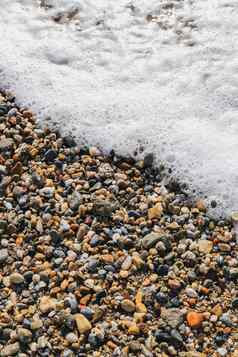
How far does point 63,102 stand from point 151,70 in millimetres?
1091

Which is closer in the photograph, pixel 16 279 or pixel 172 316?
pixel 172 316

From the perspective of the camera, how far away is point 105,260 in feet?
15.3

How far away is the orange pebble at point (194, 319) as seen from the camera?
4.30 m

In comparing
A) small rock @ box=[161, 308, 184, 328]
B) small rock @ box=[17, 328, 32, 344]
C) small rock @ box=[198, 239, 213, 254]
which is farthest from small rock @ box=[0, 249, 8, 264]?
small rock @ box=[198, 239, 213, 254]

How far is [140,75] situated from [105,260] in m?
2.49

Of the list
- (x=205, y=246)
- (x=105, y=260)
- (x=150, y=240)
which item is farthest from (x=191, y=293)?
(x=105, y=260)

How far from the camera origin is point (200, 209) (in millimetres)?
5086

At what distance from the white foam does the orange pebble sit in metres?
1.10

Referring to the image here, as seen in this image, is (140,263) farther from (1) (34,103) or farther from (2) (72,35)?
(2) (72,35)

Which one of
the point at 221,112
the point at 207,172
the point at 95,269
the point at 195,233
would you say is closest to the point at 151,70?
the point at 221,112

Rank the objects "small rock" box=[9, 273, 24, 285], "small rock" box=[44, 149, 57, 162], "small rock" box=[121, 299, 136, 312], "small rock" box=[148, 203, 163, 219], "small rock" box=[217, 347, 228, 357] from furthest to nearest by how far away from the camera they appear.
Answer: "small rock" box=[44, 149, 57, 162]
"small rock" box=[148, 203, 163, 219]
"small rock" box=[9, 273, 24, 285]
"small rock" box=[121, 299, 136, 312]
"small rock" box=[217, 347, 228, 357]

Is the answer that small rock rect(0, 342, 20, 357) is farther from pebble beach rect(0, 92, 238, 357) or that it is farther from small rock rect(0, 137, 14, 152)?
small rock rect(0, 137, 14, 152)

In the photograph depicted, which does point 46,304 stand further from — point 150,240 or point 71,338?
point 150,240

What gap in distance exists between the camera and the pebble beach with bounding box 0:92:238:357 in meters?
4.25
